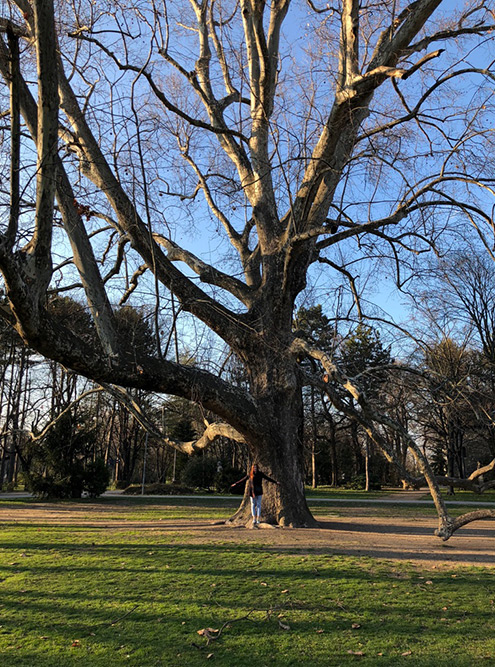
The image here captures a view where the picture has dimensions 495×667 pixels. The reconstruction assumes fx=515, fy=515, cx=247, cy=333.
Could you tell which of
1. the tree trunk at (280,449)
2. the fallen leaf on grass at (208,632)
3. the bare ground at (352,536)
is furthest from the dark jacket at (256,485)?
the fallen leaf on grass at (208,632)

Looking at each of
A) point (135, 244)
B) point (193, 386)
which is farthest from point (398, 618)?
point (135, 244)

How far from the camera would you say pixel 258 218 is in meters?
11.9

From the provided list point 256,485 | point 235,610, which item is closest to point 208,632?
point 235,610

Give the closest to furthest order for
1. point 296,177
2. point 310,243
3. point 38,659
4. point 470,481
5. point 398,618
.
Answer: point 38,659 → point 398,618 → point 470,481 → point 296,177 → point 310,243

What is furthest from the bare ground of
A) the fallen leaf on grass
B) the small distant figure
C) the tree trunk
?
the fallen leaf on grass

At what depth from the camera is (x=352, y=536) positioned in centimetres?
998

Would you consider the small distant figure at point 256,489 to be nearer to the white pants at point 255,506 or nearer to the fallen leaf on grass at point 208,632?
the white pants at point 255,506

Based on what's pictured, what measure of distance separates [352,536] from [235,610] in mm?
5598

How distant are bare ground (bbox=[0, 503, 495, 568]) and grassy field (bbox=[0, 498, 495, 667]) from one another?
2.48 ft

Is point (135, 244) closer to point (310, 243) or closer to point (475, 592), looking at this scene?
point (310, 243)

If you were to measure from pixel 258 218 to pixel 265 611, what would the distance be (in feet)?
28.6

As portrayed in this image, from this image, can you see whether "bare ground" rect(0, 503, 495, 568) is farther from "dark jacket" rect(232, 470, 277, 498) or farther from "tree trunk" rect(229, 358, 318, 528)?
"dark jacket" rect(232, 470, 277, 498)

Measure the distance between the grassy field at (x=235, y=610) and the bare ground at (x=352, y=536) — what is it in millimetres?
757

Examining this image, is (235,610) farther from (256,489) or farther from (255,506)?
(255,506)
